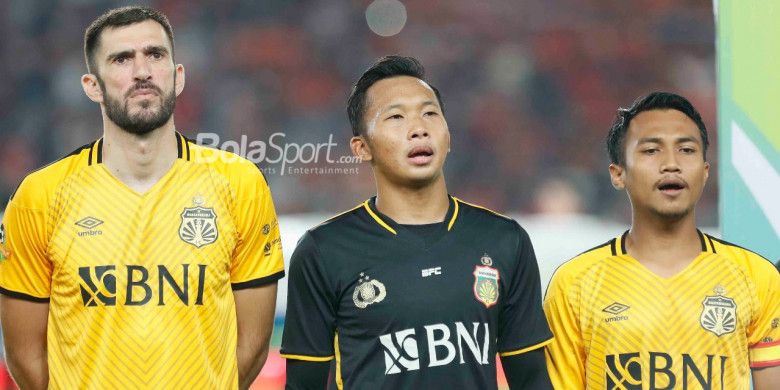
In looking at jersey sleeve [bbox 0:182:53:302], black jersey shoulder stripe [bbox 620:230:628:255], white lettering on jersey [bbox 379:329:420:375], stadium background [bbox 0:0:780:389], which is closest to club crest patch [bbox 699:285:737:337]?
black jersey shoulder stripe [bbox 620:230:628:255]

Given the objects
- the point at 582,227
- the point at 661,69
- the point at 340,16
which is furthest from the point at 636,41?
the point at 340,16

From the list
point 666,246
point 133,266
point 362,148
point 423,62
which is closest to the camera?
point 133,266

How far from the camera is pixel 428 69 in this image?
5469mm

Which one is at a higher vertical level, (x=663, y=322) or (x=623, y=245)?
(x=623, y=245)

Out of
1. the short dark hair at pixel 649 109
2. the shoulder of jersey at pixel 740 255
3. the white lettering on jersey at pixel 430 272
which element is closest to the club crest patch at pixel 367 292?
the white lettering on jersey at pixel 430 272

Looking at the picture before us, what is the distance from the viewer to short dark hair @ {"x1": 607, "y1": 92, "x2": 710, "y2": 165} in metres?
2.92

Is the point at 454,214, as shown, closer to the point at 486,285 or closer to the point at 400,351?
the point at 486,285

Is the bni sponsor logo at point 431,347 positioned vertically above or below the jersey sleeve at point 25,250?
below

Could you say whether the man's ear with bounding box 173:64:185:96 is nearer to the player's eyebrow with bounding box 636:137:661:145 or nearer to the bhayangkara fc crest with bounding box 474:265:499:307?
the bhayangkara fc crest with bounding box 474:265:499:307

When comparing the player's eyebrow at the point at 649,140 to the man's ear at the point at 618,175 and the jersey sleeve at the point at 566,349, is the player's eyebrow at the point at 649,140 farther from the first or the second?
the jersey sleeve at the point at 566,349

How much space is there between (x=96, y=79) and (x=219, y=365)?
79 cm

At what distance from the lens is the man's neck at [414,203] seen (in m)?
2.55

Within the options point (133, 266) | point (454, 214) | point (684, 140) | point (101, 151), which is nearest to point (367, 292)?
point (454, 214)

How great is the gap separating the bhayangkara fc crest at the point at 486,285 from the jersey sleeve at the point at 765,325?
0.78 meters
